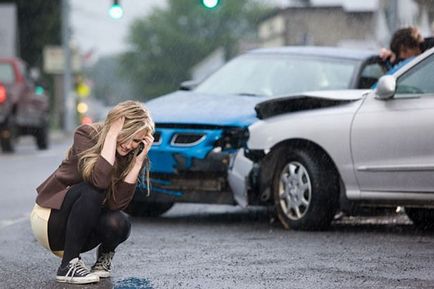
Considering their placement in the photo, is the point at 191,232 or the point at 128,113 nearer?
the point at 128,113

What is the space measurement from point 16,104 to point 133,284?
1889 centimetres

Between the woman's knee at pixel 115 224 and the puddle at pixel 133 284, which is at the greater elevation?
the woman's knee at pixel 115 224

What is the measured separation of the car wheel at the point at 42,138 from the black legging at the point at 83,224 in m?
20.9

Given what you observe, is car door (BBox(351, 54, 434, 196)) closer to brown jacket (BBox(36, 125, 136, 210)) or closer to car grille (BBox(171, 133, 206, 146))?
car grille (BBox(171, 133, 206, 146))

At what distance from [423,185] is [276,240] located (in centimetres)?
111

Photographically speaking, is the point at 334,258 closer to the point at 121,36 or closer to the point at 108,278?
the point at 108,278

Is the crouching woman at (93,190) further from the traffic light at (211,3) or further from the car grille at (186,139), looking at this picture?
the traffic light at (211,3)

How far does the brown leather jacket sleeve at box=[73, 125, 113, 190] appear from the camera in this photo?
6660 mm

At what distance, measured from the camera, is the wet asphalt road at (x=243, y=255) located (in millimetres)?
6848

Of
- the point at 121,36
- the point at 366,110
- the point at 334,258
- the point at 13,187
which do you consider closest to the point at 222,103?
the point at 366,110

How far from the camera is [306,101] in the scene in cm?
1015

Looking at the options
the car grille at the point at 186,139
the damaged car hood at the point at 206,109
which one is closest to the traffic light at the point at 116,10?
the damaged car hood at the point at 206,109

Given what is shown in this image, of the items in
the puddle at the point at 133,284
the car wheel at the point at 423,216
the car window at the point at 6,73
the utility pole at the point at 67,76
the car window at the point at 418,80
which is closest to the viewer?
the puddle at the point at 133,284

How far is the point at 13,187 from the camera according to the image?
51.4 feet
